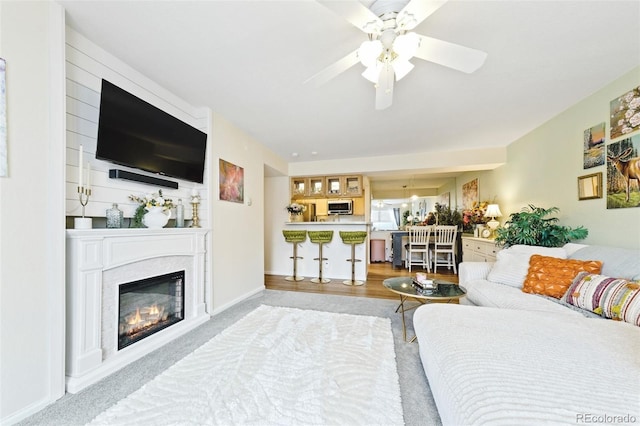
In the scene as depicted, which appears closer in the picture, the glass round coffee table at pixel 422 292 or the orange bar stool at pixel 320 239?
the glass round coffee table at pixel 422 292

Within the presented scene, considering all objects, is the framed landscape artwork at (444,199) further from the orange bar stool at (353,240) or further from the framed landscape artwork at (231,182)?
the framed landscape artwork at (231,182)

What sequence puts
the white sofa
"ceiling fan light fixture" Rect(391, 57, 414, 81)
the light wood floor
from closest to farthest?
the white sofa < "ceiling fan light fixture" Rect(391, 57, 414, 81) < the light wood floor

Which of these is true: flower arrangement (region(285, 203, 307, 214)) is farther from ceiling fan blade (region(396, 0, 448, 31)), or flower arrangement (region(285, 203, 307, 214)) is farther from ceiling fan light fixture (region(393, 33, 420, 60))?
ceiling fan blade (region(396, 0, 448, 31))

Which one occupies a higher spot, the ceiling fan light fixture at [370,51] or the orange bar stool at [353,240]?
the ceiling fan light fixture at [370,51]

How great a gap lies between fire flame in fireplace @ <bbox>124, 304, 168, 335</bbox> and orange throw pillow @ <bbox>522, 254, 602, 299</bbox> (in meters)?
3.42

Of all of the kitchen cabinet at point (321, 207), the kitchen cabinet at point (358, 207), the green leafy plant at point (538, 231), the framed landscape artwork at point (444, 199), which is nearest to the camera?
the green leafy plant at point (538, 231)

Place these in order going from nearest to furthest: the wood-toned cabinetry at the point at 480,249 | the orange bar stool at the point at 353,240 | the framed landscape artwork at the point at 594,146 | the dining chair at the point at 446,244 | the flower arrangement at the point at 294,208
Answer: the framed landscape artwork at the point at 594,146 → the wood-toned cabinetry at the point at 480,249 → the orange bar stool at the point at 353,240 → the flower arrangement at the point at 294,208 → the dining chair at the point at 446,244

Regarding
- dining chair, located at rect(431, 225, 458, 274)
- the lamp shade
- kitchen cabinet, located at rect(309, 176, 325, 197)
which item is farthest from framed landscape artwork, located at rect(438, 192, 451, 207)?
kitchen cabinet, located at rect(309, 176, 325, 197)

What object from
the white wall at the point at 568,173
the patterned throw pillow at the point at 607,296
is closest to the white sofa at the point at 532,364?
the patterned throw pillow at the point at 607,296

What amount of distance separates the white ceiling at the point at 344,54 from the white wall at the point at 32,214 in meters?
0.32

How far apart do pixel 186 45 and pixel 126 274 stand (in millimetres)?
1823

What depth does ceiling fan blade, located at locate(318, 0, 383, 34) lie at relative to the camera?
112cm

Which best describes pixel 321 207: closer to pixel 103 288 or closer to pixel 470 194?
pixel 470 194

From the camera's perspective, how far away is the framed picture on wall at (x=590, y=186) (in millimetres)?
2373
